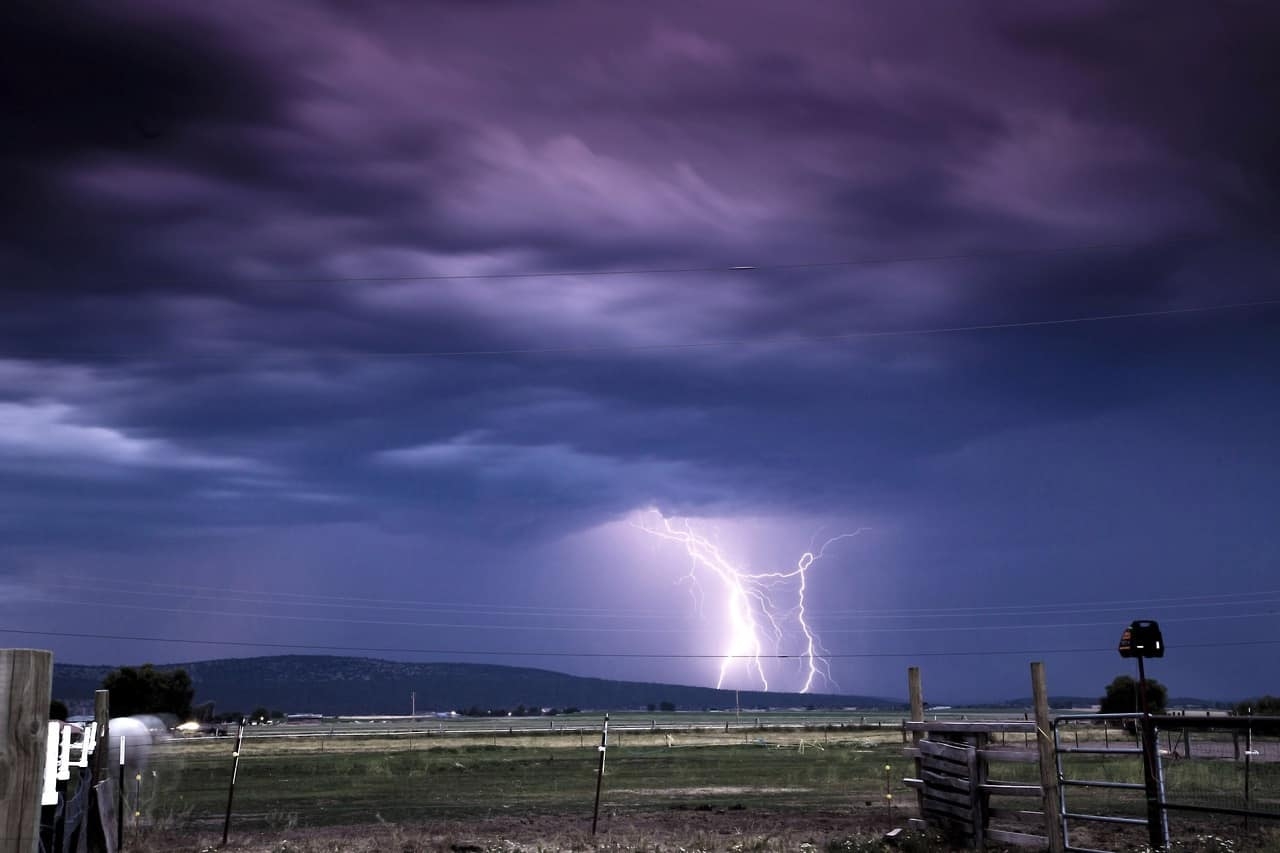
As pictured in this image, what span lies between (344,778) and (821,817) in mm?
24369

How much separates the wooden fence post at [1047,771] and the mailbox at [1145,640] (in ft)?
4.37

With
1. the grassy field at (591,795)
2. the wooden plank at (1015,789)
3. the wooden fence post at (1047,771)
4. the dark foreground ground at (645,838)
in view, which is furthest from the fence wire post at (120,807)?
the wooden fence post at (1047,771)

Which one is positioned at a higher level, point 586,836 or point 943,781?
point 943,781

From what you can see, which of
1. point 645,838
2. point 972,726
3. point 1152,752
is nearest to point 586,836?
point 645,838

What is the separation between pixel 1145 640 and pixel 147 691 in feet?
264

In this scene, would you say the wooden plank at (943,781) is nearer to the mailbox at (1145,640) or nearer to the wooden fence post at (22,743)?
the mailbox at (1145,640)

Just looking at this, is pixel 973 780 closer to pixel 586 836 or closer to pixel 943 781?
pixel 943 781

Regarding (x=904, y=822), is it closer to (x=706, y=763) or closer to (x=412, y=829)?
(x=412, y=829)

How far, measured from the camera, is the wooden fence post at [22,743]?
3.32 metres

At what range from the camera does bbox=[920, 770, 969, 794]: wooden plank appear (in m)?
18.5

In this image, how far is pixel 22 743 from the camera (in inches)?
133

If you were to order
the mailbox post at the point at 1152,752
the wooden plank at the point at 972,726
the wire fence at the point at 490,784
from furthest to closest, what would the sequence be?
the wire fence at the point at 490,784, the wooden plank at the point at 972,726, the mailbox post at the point at 1152,752

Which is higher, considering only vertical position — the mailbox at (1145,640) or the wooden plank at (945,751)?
the mailbox at (1145,640)

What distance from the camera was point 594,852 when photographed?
17.9 meters
